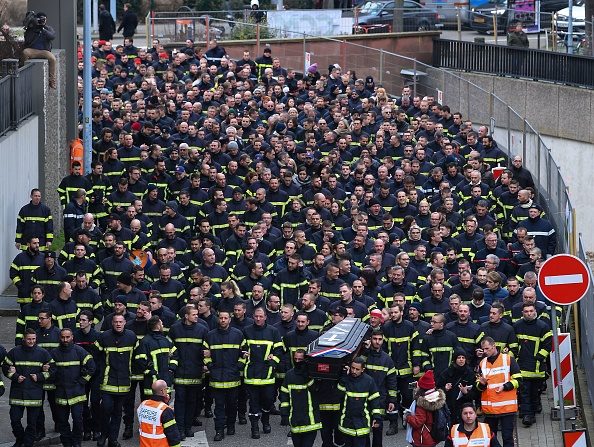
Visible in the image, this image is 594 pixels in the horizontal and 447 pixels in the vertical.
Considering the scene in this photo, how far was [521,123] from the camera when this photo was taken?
31.8 metres

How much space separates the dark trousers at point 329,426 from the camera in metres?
18.5

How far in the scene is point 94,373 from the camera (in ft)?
63.1

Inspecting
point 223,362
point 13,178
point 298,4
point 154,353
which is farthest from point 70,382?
point 298,4

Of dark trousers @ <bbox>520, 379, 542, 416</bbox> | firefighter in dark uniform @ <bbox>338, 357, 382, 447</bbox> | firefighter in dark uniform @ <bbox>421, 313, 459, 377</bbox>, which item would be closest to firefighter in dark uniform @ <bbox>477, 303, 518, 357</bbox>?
firefighter in dark uniform @ <bbox>421, 313, 459, 377</bbox>

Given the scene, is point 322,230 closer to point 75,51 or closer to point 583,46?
point 75,51

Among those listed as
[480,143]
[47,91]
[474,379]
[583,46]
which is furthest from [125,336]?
[583,46]

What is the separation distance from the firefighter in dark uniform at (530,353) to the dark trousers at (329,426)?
9.06 feet

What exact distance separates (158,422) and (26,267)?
6.50 metres

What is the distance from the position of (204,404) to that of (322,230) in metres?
4.37

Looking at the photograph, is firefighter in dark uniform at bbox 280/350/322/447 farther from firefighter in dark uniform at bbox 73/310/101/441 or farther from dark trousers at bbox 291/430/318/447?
firefighter in dark uniform at bbox 73/310/101/441

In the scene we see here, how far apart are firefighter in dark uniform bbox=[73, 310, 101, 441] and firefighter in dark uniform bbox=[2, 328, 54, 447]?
70cm

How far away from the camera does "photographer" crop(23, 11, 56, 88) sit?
91.8 ft

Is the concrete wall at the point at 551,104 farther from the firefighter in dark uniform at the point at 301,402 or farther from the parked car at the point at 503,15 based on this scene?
the firefighter in dark uniform at the point at 301,402

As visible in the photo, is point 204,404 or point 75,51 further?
point 75,51
